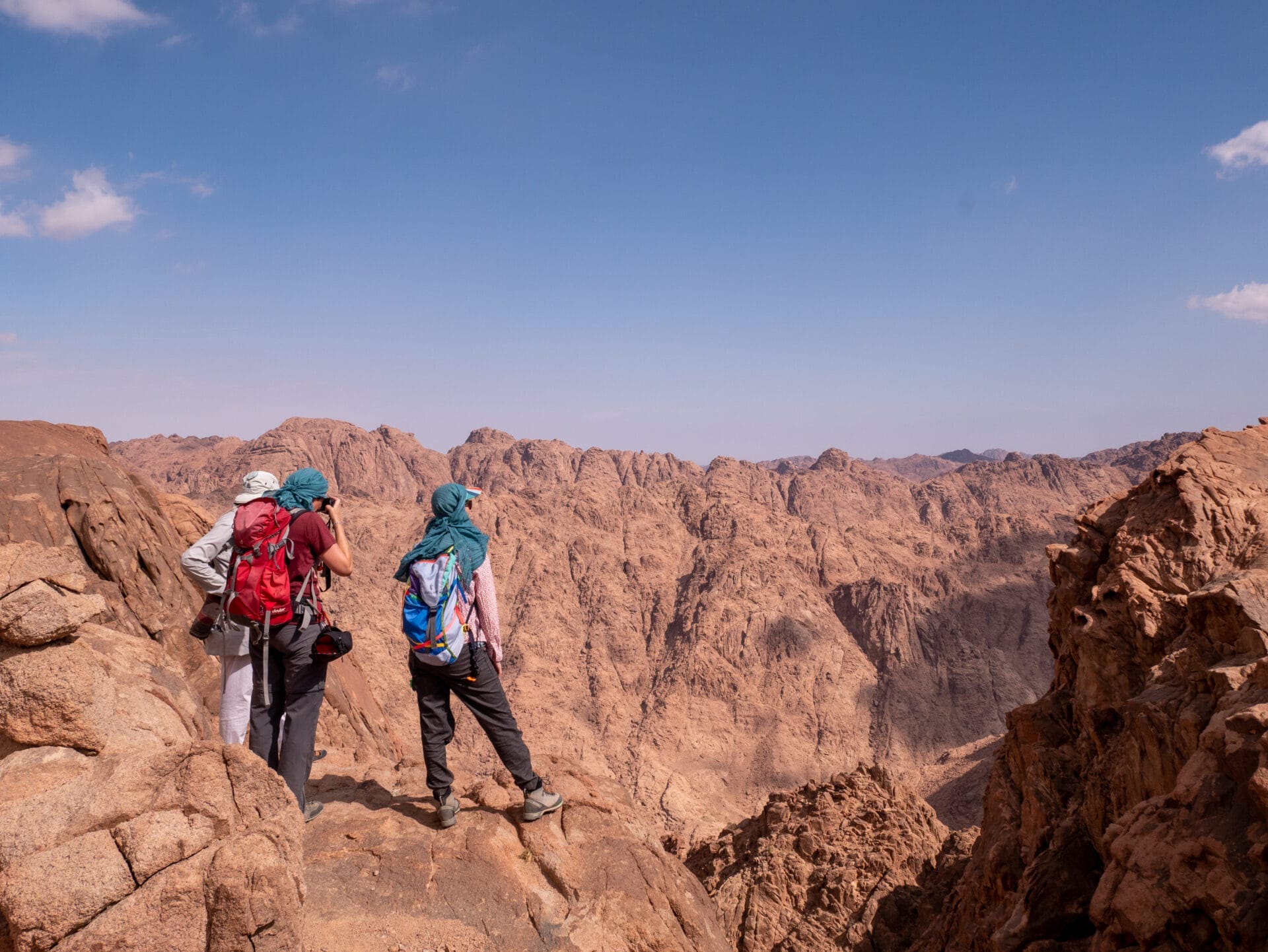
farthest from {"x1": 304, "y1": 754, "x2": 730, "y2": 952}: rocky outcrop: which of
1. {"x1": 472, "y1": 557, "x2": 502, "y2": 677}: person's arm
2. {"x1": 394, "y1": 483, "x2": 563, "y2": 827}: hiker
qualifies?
{"x1": 472, "y1": 557, "x2": 502, "y2": 677}: person's arm

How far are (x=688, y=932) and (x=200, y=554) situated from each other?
334 cm

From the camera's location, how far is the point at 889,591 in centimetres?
2922

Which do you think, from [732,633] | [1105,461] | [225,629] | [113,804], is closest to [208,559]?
[225,629]

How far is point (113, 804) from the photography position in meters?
2.50

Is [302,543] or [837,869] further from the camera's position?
[837,869]

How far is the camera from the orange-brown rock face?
250 cm

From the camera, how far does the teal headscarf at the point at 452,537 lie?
384 cm

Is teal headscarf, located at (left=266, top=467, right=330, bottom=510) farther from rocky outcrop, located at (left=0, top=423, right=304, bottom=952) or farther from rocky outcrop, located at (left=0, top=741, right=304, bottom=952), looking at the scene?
rocky outcrop, located at (left=0, top=741, right=304, bottom=952)

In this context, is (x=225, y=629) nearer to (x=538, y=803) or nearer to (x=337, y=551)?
(x=337, y=551)

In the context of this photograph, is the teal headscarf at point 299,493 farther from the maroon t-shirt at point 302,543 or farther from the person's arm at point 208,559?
the person's arm at point 208,559

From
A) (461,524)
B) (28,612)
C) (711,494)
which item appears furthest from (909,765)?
(28,612)

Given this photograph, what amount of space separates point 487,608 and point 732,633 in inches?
965

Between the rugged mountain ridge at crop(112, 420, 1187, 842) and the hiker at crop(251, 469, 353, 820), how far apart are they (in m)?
14.7

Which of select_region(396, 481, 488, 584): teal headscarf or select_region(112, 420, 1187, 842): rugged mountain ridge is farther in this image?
select_region(112, 420, 1187, 842): rugged mountain ridge
